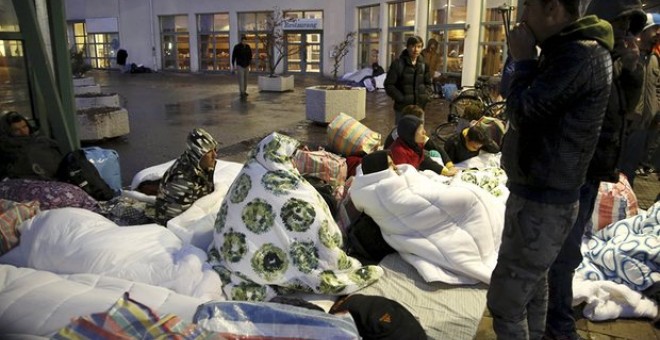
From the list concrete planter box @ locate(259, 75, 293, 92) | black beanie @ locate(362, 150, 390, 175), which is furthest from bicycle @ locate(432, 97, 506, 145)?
concrete planter box @ locate(259, 75, 293, 92)

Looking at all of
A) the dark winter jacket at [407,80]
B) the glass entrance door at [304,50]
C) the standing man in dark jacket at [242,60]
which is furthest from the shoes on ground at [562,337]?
the glass entrance door at [304,50]

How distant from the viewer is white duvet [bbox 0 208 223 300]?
2.95m

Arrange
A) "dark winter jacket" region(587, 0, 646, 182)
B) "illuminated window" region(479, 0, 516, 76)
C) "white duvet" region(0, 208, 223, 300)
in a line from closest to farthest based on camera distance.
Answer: "dark winter jacket" region(587, 0, 646, 182) < "white duvet" region(0, 208, 223, 300) < "illuminated window" region(479, 0, 516, 76)

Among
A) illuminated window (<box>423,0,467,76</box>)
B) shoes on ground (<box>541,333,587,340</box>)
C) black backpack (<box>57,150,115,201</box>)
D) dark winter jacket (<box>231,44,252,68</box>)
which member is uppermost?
illuminated window (<box>423,0,467,76</box>)

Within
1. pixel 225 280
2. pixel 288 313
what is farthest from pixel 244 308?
pixel 225 280

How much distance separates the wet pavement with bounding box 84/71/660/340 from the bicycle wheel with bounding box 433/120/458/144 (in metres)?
1.00

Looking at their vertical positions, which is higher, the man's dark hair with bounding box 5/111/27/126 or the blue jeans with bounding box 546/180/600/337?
the man's dark hair with bounding box 5/111/27/126

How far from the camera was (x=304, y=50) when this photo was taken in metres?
27.1

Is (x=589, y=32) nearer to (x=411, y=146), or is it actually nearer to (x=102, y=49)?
(x=411, y=146)

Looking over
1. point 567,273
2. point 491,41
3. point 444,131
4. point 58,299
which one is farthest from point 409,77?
point 491,41

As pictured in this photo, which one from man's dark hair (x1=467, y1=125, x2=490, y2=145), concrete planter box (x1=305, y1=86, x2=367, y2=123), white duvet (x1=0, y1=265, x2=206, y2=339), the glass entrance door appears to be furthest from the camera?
the glass entrance door

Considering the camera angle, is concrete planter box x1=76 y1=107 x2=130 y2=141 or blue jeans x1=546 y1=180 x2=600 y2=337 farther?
concrete planter box x1=76 y1=107 x2=130 y2=141

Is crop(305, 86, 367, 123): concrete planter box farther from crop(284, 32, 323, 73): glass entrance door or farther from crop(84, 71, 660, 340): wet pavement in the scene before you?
crop(284, 32, 323, 73): glass entrance door

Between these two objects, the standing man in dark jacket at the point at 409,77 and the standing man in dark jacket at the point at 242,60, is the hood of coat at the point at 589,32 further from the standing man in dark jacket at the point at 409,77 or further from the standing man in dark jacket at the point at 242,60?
the standing man in dark jacket at the point at 242,60
